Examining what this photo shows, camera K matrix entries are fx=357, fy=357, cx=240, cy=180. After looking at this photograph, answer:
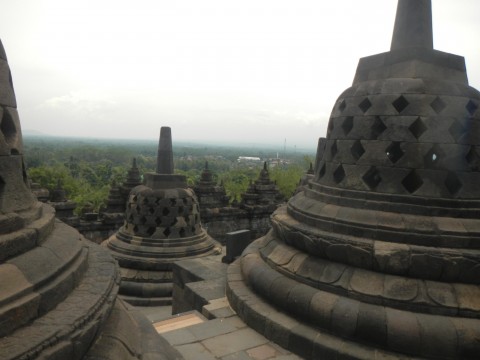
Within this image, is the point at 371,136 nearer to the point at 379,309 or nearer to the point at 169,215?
the point at 379,309

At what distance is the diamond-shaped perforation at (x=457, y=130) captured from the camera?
154 inches

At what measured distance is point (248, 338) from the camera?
380 centimetres

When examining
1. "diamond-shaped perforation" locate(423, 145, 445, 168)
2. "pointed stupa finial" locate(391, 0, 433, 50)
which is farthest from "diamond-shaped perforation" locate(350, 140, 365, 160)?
"pointed stupa finial" locate(391, 0, 433, 50)

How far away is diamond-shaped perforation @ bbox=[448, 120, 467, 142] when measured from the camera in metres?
3.92

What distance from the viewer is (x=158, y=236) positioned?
9.17 metres

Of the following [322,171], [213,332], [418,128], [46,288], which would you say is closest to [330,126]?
[322,171]

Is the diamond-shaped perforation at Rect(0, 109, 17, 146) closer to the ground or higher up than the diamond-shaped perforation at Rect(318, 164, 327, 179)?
higher up

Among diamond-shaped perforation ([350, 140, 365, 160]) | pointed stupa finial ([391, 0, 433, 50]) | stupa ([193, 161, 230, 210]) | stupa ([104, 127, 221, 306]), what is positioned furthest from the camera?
stupa ([193, 161, 230, 210])

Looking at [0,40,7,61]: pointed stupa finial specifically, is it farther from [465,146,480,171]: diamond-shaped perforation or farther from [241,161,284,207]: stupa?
[241,161,284,207]: stupa

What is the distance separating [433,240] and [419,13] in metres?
2.78

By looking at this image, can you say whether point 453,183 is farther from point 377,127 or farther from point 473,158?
point 377,127

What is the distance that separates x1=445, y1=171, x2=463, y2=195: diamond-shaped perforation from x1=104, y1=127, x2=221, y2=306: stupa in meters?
6.53

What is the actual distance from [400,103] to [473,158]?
1.00 metres

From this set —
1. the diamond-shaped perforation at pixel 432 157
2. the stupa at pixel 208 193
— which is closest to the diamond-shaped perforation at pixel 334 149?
the diamond-shaped perforation at pixel 432 157
